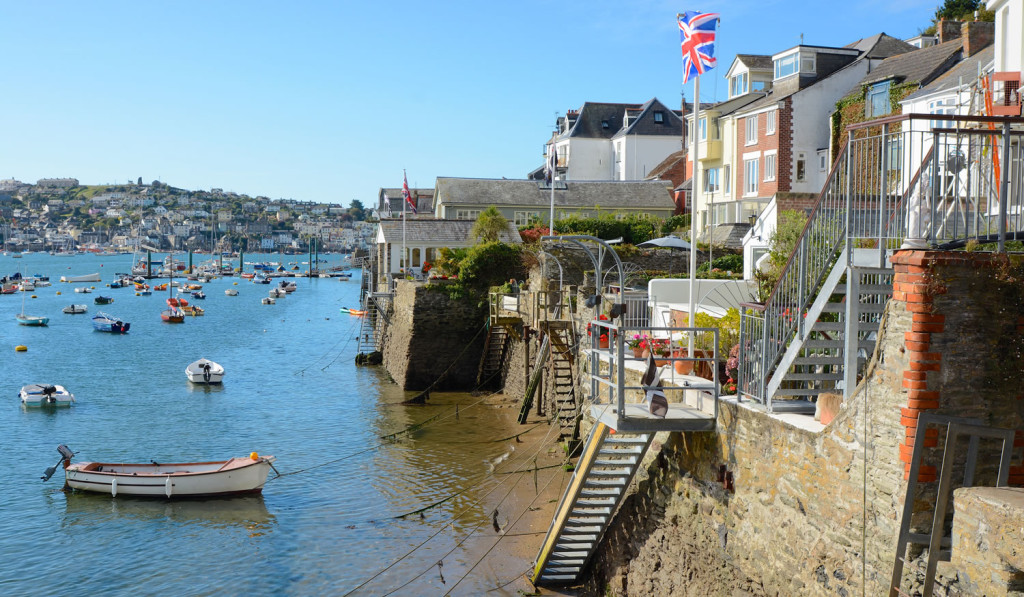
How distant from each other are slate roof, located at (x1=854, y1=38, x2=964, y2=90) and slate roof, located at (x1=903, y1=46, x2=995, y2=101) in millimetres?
868

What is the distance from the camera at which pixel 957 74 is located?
31.0 m

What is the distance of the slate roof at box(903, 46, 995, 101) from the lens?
2975 cm

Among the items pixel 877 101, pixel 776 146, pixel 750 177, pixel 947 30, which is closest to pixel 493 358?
pixel 776 146

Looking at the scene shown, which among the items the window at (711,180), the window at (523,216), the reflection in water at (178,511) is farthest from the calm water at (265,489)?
the window at (711,180)

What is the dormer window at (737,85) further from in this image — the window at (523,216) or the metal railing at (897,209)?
the metal railing at (897,209)

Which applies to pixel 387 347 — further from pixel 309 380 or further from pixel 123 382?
pixel 123 382

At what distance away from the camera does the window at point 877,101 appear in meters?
36.7

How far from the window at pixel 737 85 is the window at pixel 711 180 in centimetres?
525

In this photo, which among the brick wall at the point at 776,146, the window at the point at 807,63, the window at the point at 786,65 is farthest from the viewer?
the window at the point at 786,65

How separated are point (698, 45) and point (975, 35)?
84.9ft

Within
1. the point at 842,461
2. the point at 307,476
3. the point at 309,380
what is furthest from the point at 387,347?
the point at 842,461

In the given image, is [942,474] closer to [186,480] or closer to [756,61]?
[186,480]

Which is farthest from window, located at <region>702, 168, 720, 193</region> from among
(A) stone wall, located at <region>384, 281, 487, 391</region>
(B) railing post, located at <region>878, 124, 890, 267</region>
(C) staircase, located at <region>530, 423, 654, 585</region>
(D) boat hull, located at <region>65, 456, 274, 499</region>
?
(B) railing post, located at <region>878, 124, 890, 267</region>

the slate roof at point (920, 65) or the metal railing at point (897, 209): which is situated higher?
the slate roof at point (920, 65)
